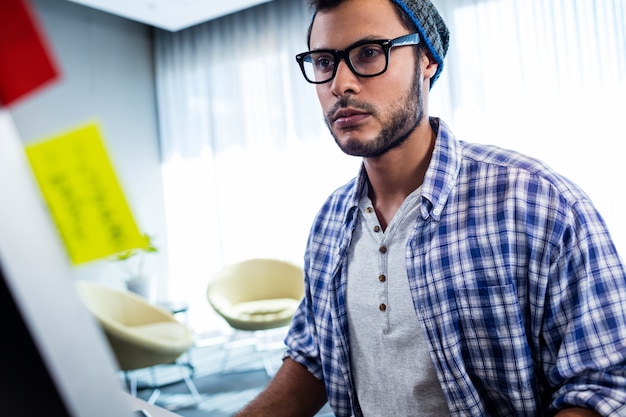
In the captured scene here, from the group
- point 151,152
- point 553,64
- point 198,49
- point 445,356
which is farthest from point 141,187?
point 445,356

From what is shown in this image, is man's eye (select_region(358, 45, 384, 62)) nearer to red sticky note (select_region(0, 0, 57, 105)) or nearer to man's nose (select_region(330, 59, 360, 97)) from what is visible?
man's nose (select_region(330, 59, 360, 97))

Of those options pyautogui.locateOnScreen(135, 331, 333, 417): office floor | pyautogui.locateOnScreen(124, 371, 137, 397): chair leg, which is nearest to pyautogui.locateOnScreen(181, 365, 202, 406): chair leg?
pyautogui.locateOnScreen(135, 331, 333, 417): office floor

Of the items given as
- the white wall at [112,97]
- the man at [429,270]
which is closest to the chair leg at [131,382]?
the white wall at [112,97]

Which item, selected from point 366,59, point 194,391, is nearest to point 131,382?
point 194,391

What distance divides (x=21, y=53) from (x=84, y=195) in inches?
2.9

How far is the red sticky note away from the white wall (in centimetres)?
489

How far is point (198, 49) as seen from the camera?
5504 millimetres

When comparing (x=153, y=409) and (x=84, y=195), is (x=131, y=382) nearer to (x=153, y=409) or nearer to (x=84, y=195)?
(x=153, y=409)

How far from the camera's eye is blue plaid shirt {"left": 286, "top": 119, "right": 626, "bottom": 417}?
2.75 ft

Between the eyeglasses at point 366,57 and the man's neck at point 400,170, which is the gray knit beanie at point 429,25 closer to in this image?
the eyeglasses at point 366,57

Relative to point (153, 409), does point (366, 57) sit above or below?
above

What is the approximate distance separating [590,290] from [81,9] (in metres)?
5.52

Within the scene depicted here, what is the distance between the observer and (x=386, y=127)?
1.16m

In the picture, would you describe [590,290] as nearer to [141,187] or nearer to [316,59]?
[316,59]
